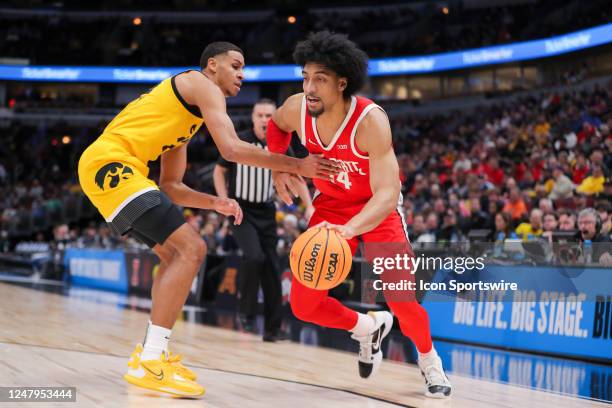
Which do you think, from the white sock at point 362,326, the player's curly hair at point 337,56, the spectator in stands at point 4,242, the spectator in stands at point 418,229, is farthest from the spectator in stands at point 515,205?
the spectator in stands at point 4,242

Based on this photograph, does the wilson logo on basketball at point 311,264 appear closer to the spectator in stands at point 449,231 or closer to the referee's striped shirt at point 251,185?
the referee's striped shirt at point 251,185

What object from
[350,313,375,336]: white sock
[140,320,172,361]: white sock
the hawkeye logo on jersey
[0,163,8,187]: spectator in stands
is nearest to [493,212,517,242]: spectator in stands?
[350,313,375,336]: white sock

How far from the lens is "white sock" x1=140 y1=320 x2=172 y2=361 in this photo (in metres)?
4.36

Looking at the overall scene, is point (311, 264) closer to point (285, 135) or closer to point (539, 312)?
point (285, 135)

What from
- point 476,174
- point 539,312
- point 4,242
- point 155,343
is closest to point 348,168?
point 155,343

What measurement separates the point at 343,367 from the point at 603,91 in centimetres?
1482

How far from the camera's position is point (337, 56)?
4285 millimetres

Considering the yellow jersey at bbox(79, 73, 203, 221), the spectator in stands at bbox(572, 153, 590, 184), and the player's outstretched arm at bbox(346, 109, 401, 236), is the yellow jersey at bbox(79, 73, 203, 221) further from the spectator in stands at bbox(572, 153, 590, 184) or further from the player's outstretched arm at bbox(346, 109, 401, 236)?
the spectator in stands at bbox(572, 153, 590, 184)

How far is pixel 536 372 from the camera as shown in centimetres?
575

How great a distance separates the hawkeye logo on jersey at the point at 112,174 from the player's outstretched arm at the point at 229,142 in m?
0.55

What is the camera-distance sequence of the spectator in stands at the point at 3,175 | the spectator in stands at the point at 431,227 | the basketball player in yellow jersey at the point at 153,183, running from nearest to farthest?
the basketball player in yellow jersey at the point at 153,183 → the spectator in stands at the point at 431,227 → the spectator in stands at the point at 3,175

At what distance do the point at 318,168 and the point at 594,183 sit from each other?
8.38 metres

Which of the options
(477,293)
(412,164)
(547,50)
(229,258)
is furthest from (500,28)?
(477,293)

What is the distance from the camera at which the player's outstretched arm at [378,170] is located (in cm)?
419
